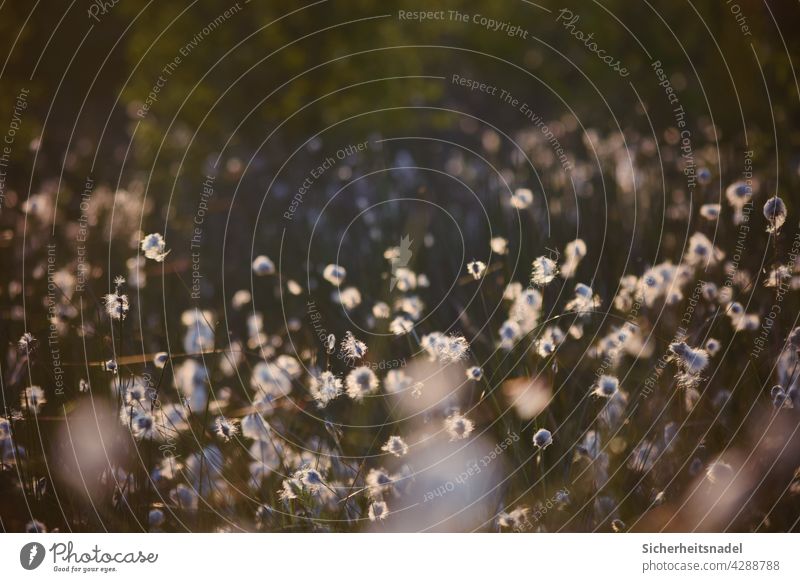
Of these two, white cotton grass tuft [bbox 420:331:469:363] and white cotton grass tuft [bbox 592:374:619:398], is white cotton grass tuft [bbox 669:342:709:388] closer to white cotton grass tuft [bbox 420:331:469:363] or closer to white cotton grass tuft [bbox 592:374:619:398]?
white cotton grass tuft [bbox 592:374:619:398]

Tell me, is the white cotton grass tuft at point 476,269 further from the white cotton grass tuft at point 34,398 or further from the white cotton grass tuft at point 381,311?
the white cotton grass tuft at point 34,398

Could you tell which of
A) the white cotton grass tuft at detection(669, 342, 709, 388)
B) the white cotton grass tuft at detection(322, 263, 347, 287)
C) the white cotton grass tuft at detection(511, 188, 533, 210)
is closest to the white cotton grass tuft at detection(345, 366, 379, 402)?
the white cotton grass tuft at detection(322, 263, 347, 287)


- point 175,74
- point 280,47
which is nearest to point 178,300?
point 175,74

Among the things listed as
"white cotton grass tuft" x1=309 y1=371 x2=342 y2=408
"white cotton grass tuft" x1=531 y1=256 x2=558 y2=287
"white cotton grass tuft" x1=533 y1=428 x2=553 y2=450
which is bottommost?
"white cotton grass tuft" x1=533 y1=428 x2=553 y2=450

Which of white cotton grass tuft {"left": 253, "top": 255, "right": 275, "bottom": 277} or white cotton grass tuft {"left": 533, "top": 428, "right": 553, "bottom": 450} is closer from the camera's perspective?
white cotton grass tuft {"left": 533, "top": 428, "right": 553, "bottom": 450}

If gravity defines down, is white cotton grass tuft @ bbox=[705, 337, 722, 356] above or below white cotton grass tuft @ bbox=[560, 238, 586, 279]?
below

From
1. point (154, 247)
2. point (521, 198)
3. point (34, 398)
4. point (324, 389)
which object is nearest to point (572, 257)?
point (521, 198)
